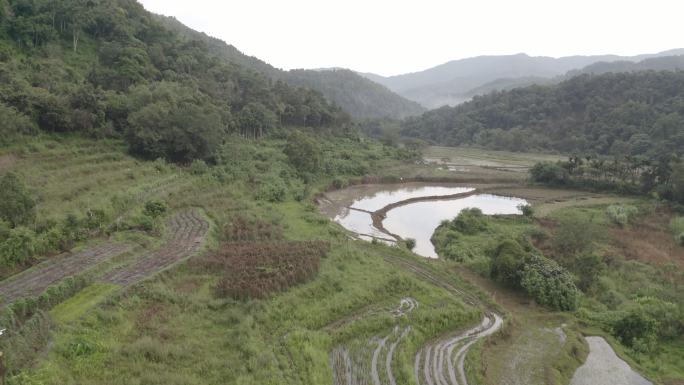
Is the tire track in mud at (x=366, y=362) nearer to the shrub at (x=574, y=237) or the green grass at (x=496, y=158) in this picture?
the shrub at (x=574, y=237)

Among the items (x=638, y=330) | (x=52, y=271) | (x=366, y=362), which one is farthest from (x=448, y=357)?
(x=52, y=271)

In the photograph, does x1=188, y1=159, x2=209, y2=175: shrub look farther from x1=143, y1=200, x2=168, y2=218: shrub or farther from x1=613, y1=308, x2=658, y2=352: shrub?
x1=613, y1=308, x2=658, y2=352: shrub

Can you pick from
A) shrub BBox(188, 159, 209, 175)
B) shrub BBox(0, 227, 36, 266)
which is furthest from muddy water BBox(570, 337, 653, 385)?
shrub BBox(188, 159, 209, 175)

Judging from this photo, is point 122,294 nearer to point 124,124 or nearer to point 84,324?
point 84,324

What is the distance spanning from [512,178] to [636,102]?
163 feet

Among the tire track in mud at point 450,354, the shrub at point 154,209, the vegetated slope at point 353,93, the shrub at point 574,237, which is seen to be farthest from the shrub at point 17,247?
the vegetated slope at point 353,93

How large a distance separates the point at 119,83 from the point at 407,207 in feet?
115

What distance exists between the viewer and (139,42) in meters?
52.9

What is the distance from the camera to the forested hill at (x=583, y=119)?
239ft

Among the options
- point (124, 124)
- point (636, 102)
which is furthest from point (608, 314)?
point (636, 102)

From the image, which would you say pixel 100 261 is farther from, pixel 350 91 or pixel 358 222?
pixel 350 91

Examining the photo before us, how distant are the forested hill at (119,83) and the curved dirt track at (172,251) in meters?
12.7

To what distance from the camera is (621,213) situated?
118ft

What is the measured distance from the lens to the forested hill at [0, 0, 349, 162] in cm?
3177
